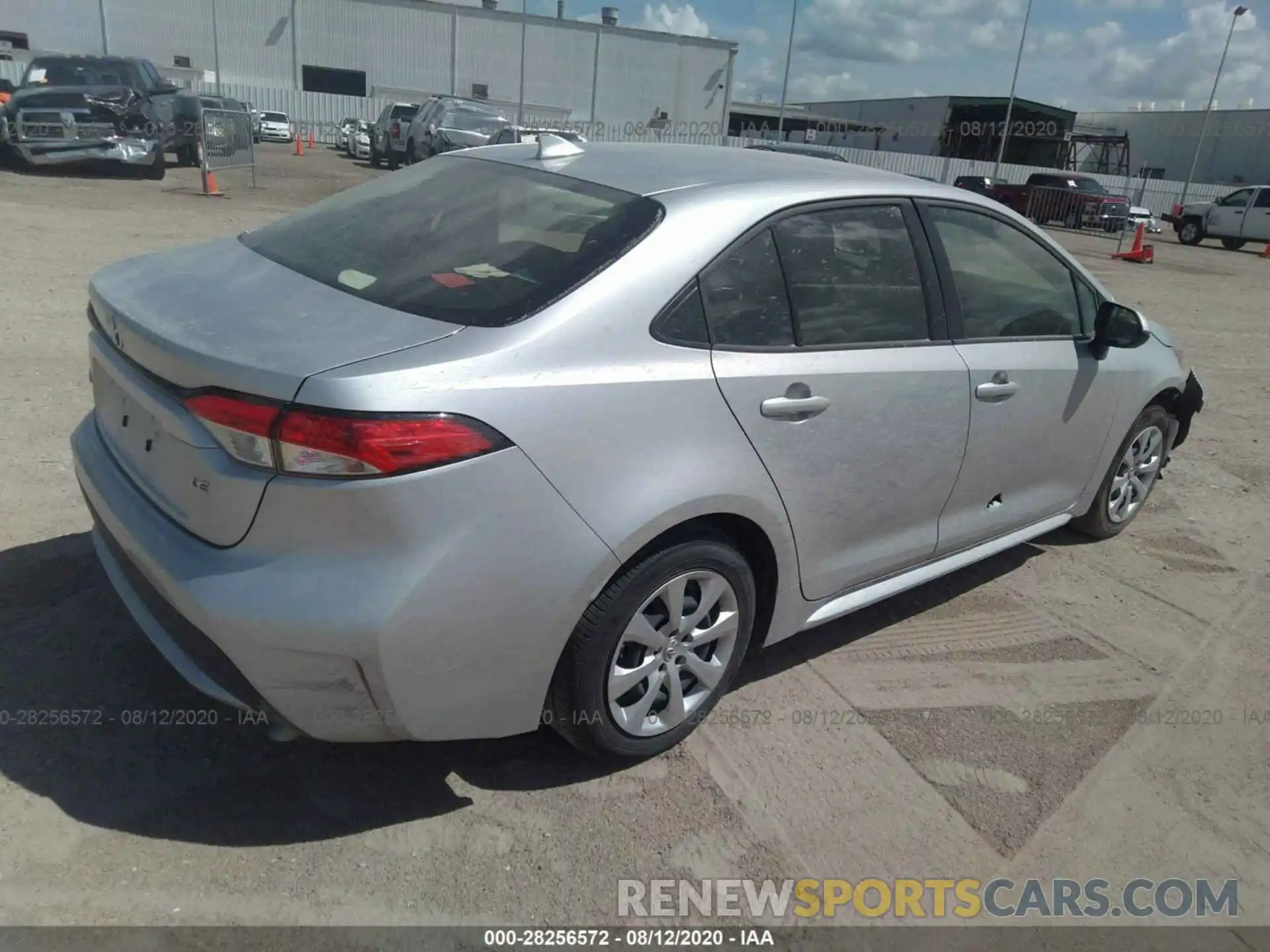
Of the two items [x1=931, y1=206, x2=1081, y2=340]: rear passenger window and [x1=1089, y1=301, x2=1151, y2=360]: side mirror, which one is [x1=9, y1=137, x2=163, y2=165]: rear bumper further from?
[x1=1089, y1=301, x2=1151, y2=360]: side mirror

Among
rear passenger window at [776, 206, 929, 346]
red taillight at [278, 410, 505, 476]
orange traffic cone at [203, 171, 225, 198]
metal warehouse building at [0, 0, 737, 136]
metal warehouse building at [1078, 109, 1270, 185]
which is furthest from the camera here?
metal warehouse building at [1078, 109, 1270, 185]

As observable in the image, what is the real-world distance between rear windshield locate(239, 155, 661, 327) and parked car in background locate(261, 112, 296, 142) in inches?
1650

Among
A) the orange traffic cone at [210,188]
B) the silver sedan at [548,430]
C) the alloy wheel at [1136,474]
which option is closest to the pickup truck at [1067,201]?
the orange traffic cone at [210,188]

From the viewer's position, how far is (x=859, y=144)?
60.5 meters

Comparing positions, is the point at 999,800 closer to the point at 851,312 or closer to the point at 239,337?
the point at 851,312

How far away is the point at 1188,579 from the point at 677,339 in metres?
3.33

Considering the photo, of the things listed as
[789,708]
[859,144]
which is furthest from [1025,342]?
[859,144]

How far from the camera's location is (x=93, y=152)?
16750 mm

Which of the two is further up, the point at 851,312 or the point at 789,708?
the point at 851,312

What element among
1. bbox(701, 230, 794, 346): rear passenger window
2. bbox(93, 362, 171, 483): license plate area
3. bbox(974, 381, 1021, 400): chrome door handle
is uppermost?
bbox(701, 230, 794, 346): rear passenger window

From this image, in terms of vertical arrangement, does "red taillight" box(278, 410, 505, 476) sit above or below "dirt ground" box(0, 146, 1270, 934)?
above

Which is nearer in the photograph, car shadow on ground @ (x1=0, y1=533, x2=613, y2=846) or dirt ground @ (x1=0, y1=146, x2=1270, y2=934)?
dirt ground @ (x1=0, y1=146, x2=1270, y2=934)

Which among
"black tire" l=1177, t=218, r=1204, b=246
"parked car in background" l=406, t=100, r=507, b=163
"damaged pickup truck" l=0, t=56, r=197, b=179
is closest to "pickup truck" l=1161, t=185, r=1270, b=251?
"black tire" l=1177, t=218, r=1204, b=246

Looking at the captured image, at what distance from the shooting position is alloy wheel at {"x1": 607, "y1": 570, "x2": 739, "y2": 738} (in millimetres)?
2643
